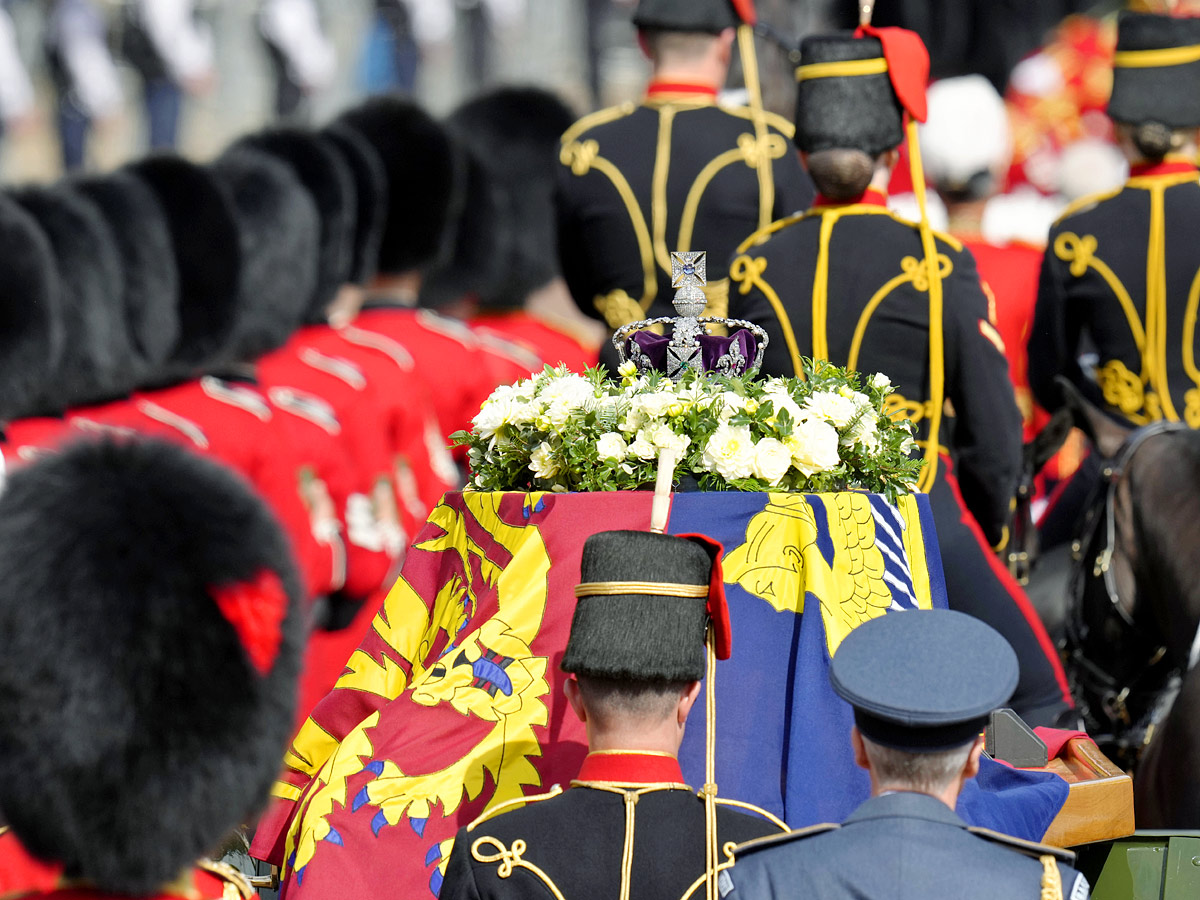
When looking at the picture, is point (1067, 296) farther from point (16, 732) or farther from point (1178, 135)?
point (16, 732)

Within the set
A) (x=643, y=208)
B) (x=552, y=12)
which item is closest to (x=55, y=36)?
(x=552, y=12)

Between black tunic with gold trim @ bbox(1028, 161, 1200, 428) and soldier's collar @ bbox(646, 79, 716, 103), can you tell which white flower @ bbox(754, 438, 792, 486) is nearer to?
black tunic with gold trim @ bbox(1028, 161, 1200, 428)

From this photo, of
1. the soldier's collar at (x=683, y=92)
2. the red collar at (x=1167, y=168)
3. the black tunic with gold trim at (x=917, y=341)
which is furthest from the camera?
the soldier's collar at (x=683, y=92)

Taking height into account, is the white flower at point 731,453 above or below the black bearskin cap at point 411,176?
above

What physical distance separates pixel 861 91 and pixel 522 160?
21.3ft

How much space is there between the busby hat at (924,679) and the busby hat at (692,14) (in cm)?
340

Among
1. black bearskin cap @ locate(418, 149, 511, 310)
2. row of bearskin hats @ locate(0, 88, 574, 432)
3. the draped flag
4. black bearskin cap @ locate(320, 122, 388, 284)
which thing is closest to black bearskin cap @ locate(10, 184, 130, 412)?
row of bearskin hats @ locate(0, 88, 574, 432)

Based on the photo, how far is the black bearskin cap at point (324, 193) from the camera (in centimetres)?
840

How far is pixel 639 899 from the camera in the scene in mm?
2529

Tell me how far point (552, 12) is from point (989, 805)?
14.3 meters

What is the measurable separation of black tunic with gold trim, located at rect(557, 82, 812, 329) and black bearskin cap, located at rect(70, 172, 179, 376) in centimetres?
196

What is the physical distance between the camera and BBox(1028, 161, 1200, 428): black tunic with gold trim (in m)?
5.41

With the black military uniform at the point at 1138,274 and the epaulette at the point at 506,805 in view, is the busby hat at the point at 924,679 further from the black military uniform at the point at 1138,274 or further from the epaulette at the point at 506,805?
the black military uniform at the point at 1138,274

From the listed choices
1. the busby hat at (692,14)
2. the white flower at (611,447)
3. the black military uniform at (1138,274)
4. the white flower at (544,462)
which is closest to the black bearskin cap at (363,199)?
the busby hat at (692,14)
